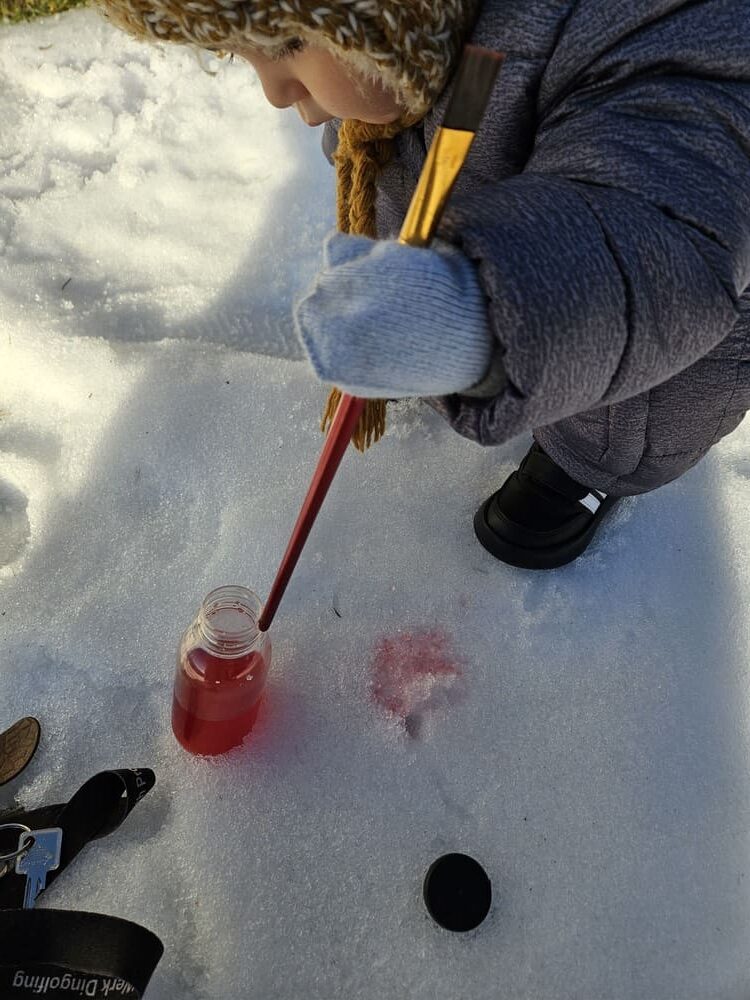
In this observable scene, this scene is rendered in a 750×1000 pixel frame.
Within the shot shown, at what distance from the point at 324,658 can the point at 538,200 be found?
67 cm

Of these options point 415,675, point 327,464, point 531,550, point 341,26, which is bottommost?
point 415,675

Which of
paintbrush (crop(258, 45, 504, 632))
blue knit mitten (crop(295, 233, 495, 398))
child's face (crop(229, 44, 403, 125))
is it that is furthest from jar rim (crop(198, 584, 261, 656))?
child's face (crop(229, 44, 403, 125))

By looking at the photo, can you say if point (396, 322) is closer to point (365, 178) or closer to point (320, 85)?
point (320, 85)

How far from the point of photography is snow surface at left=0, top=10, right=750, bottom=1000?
936 mm

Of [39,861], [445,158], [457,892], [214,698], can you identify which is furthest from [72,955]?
[445,158]

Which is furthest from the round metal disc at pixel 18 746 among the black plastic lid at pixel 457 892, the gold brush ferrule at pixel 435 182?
the gold brush ferrule at pixel 435 182

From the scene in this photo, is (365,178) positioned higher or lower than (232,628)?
higher

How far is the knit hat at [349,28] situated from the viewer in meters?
0.65

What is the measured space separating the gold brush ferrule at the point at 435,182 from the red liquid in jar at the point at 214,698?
0.55 m

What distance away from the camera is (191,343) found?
4.46 feet

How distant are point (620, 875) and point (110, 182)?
1.41m

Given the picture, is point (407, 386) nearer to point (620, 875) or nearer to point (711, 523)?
point (620, 875)

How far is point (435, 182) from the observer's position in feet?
1.85

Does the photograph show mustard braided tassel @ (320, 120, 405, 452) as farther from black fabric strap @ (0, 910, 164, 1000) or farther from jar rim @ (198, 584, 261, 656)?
black fabric strap @ (0, 910, 164, 1000)
